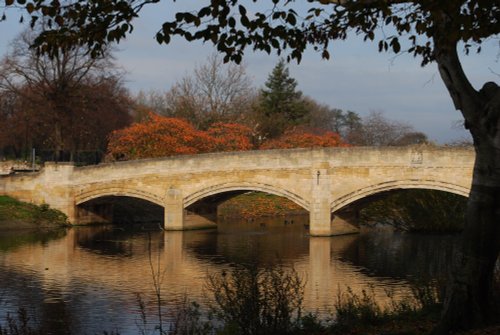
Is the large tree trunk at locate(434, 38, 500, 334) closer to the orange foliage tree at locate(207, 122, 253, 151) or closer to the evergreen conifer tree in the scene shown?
the orange foliage tree at locate(207, 122, 253, 151)

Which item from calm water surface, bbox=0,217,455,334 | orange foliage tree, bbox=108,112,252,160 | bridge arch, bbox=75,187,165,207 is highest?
orange foliage tree, bbox=108,112,252,160

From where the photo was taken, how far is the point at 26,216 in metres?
26.8

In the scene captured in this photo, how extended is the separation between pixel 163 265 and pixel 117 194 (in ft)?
33.3

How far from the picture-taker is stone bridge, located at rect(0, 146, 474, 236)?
72.3 feet

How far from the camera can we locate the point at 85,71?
32781 mm

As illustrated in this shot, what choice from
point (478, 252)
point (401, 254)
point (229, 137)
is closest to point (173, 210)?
point (401, 254)

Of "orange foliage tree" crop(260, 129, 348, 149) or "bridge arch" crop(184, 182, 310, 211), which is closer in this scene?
"bridge arch" crop(184, 182, 310, 211)

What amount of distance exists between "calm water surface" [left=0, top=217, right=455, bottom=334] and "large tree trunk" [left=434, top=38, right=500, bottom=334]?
256 cm

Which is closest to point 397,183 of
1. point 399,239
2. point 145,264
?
point 399,239

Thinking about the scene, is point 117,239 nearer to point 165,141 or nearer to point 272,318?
point 165,141

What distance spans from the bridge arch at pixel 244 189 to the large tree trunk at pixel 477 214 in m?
17.1

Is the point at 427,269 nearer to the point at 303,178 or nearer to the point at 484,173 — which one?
the point at 303,178

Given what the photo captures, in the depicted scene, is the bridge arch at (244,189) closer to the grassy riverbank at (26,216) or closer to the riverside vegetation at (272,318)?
the grassy riverbank at (26,216)

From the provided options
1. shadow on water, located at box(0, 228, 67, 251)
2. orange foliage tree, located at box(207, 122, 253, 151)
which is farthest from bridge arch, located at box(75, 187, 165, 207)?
orange foliage tree, located at box(207, 122, 253, 151)
